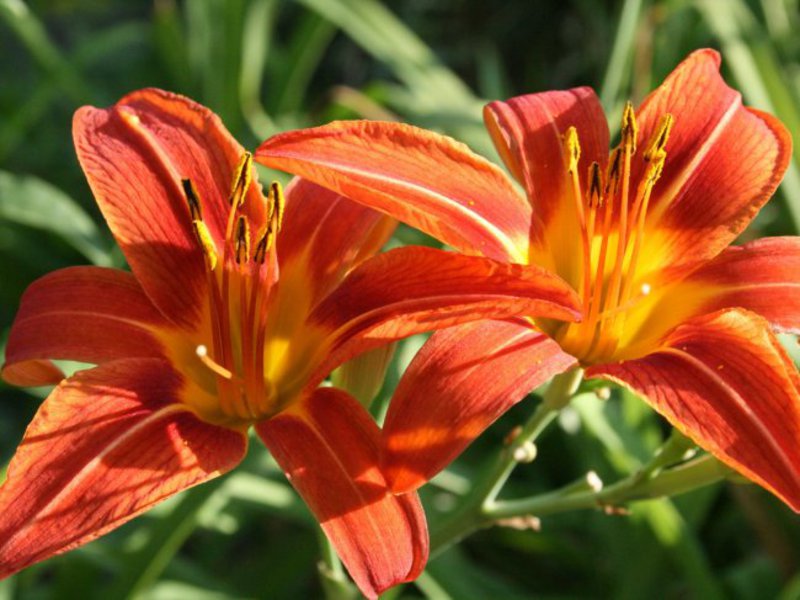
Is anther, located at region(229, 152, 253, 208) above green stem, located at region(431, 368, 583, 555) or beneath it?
above

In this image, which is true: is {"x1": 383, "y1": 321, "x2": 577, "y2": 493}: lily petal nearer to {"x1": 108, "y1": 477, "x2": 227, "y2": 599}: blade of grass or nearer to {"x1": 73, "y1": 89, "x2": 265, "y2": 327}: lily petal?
{"x1": 73, "y1": 89, "x2": 265, "y2": 327}: lily petal

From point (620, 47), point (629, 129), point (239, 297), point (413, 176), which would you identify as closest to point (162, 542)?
point (239, 297)

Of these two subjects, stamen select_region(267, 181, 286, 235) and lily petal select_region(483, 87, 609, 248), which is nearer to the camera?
stamen select_region(267, 181, 286, 235)

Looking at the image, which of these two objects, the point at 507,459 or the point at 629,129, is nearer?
the point at 629,129

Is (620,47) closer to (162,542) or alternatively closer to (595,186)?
(595,186)

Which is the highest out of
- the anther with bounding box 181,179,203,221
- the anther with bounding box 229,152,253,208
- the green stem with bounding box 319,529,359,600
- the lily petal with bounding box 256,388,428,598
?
the anther with bounding box 229,152,253,208

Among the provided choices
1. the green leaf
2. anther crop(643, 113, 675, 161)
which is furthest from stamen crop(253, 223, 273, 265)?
the green leaf

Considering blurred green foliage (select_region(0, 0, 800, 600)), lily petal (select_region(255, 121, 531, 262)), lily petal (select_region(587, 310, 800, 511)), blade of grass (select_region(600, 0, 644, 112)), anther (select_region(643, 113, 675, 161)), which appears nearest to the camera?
lily petal (select_region(587, 310, 800, 511))
